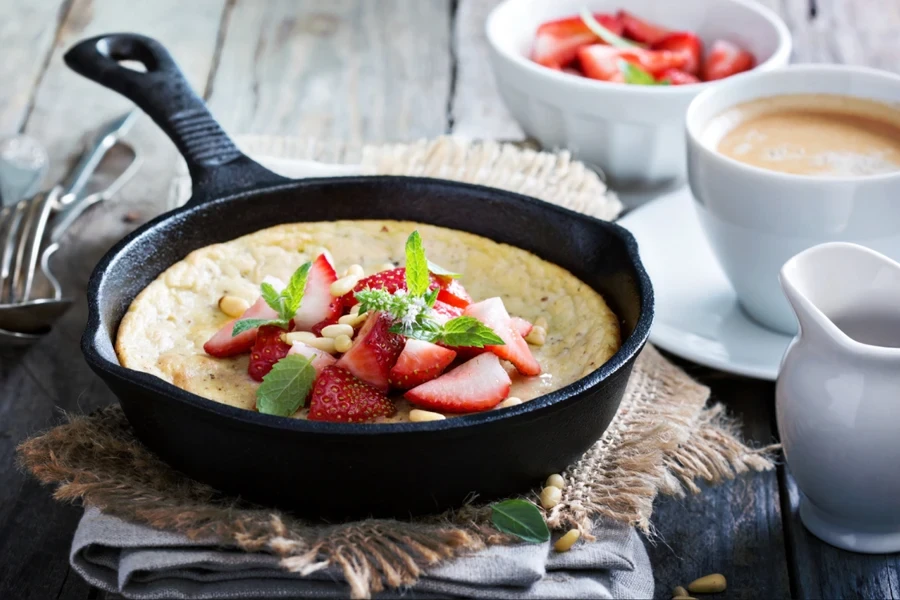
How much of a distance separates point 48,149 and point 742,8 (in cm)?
205

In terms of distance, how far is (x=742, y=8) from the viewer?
3.12 m

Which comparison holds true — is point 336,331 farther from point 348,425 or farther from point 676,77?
point 676,77

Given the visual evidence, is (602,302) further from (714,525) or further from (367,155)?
(367,155)

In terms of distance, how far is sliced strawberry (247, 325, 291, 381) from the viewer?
1864 mm

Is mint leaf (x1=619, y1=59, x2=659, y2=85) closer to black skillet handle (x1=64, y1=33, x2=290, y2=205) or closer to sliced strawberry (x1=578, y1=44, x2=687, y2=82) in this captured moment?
sliced strawberry (x1=578, y1=44, x2=687, y2=82)

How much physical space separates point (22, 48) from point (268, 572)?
2.72 meters

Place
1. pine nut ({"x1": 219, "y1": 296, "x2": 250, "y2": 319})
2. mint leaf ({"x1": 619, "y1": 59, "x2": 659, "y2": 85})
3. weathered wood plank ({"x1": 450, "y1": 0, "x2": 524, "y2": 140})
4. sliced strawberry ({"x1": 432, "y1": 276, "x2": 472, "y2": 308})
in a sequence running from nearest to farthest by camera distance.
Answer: sliced strawberry ({"x1": 432, "y1": 276, "x2": 472, "y2": 308}), pine nut ({"x1": 219, "y1": 296, "x2": 250, "y2": 319}), mint leaf ({"x1": 619, "y1": 59, "x2": 659, "y2": 85}), weathered wood plank ({"x1": 450, "y1": 0, "x2": 524, "y2": 140})

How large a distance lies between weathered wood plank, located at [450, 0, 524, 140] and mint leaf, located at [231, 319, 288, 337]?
1502 mm

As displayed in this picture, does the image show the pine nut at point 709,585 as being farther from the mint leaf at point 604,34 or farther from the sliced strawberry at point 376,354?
the mint leaf at point 604,34

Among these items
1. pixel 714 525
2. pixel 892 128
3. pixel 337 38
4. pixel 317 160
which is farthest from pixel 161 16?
pixel 714 525

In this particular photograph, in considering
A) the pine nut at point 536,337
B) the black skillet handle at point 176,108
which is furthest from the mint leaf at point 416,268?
the black skillet handle at point 176,108

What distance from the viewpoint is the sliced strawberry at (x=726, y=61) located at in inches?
119

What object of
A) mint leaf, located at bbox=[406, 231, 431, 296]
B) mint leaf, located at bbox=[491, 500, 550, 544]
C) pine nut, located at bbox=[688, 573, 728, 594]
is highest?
mint leaf, located at bbox=[406, 231, 431, 296]

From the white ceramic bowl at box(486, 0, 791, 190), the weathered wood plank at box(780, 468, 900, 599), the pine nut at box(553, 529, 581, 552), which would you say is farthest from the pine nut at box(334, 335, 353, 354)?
the white ceramic bowl at box(486, 0, 791, 190)
